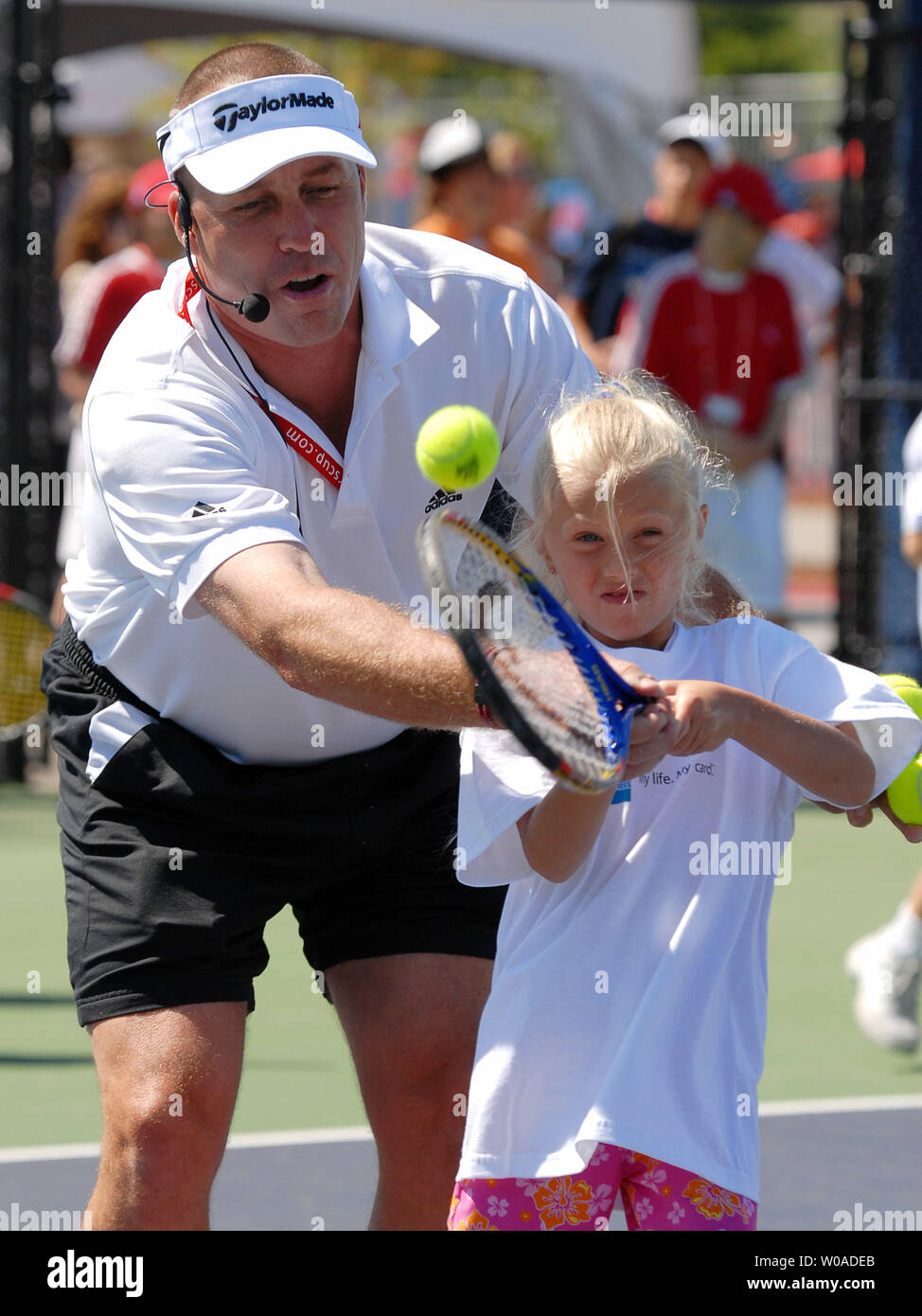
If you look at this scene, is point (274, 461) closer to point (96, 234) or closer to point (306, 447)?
point (306, 447)

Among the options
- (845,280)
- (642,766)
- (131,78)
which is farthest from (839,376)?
(131,78)

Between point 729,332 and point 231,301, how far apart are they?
22.0ft

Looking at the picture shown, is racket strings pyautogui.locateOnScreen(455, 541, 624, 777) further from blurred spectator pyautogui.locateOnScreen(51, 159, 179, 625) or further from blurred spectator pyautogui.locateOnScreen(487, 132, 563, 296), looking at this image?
blurred spectator pyautogui.locateOnScreen(487, 132, 563, 296)

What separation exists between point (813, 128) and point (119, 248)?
44.9ft

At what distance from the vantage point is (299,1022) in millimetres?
6105

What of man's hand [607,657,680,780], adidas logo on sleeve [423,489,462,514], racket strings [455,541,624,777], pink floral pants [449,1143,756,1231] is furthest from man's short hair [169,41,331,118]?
pink floral pants [449,1143,756,1231]

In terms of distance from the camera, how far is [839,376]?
10289mm

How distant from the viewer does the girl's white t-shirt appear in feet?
9.70

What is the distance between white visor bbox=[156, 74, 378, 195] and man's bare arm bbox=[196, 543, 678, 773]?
0.62 metres

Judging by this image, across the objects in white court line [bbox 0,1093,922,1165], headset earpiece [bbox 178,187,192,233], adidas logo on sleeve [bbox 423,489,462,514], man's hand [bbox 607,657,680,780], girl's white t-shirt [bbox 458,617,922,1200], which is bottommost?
white court line [bbox 0,1093,922,1165]

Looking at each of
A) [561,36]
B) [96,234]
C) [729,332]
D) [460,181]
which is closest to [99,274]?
[96,234]

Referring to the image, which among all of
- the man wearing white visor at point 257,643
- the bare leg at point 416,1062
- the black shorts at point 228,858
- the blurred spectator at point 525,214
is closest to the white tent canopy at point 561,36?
the blurred spectator at point 525,214

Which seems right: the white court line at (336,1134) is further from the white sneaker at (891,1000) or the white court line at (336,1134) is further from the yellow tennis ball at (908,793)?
the yellow tennis ball at (908,793)

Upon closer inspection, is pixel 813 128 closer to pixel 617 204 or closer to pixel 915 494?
pixel 617 204
